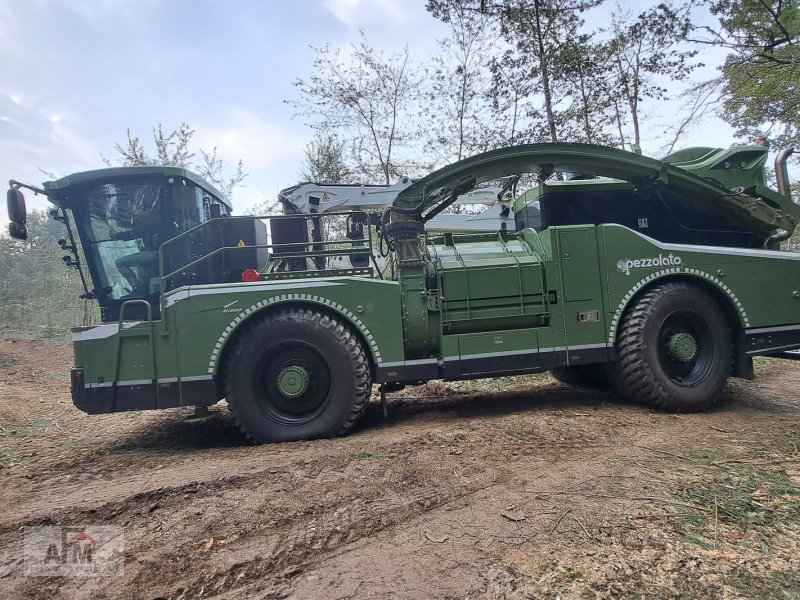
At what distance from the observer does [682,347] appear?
552cm

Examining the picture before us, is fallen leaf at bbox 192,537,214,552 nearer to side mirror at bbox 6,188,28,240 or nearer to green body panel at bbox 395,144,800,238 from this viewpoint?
side mirror at bbox 6,188,28,240

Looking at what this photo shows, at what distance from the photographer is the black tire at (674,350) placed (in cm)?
542

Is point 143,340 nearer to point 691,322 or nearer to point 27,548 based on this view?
point 27,548

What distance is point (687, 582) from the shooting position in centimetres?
222

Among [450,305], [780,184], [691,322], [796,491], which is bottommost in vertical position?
[796,491]

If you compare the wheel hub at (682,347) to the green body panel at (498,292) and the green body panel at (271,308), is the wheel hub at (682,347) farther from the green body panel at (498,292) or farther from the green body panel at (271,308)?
the green body panel at (271,308)

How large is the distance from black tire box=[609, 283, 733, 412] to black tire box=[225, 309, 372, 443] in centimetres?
299

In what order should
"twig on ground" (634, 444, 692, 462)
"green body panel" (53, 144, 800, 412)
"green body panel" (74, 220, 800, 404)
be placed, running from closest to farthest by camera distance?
"twig on ground" (634, 444, 692, 462)
"green body panel" (53, 144, 800, 412)
"green body panel" (74, 220, 800, 404)

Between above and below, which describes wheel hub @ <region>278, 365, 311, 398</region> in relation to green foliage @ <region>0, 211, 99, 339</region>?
below

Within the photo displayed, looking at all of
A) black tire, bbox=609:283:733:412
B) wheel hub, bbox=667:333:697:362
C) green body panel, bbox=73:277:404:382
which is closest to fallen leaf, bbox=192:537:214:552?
green body panel, bbox=73:277:404:382

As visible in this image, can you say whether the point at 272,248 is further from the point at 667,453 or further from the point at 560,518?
the point at 667,453

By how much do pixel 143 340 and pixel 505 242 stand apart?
424cm

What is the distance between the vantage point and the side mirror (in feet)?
15.8

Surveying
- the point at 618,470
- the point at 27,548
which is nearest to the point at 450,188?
the point at 618,470
